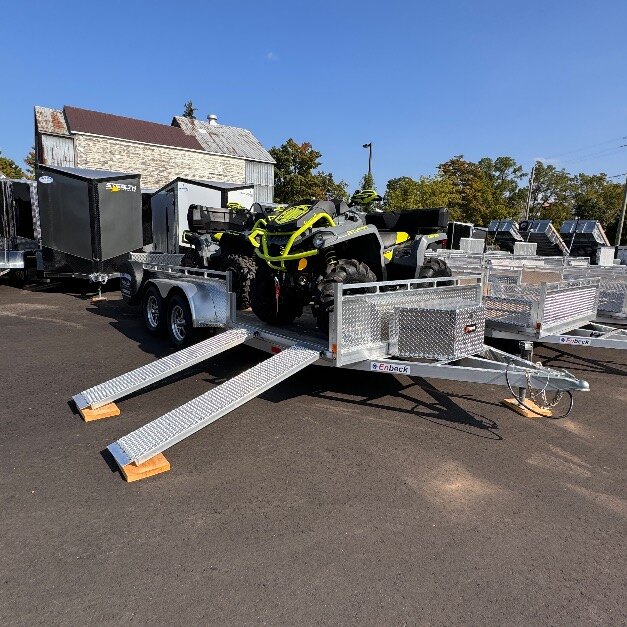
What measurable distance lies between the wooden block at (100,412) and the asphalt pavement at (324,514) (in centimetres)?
9

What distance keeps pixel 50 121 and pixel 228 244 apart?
87.1ft

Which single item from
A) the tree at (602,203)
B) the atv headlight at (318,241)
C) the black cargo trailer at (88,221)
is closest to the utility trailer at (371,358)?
the atv headlight at (318,241)

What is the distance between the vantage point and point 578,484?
3.58m

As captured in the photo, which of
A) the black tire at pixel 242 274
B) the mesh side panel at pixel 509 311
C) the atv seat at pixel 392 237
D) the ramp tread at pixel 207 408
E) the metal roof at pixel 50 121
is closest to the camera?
the ramp tread at pixel 207 408

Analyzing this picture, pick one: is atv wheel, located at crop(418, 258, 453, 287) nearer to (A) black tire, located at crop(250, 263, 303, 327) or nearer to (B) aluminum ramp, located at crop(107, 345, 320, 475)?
(A) black tire, located at crop(250, 263, 303, 327)

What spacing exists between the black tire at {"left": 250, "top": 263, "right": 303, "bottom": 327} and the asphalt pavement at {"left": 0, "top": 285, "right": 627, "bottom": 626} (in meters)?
1.06

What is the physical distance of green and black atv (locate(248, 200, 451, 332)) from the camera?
490 cm

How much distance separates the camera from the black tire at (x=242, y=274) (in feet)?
23.1

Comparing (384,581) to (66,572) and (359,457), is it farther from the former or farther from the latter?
(66,572)

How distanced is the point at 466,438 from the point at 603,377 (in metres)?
3.06

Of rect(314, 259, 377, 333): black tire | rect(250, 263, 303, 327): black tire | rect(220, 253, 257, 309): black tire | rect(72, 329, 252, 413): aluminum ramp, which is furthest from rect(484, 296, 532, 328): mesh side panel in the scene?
rect(220, 253, 257, 309): black tire

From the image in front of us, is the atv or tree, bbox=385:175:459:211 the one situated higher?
tree, bbox=385:175:459:211

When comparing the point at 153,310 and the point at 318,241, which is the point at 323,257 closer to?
the point at 318,241

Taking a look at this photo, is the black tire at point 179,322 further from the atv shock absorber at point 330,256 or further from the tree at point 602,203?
the tree at point 602,203
